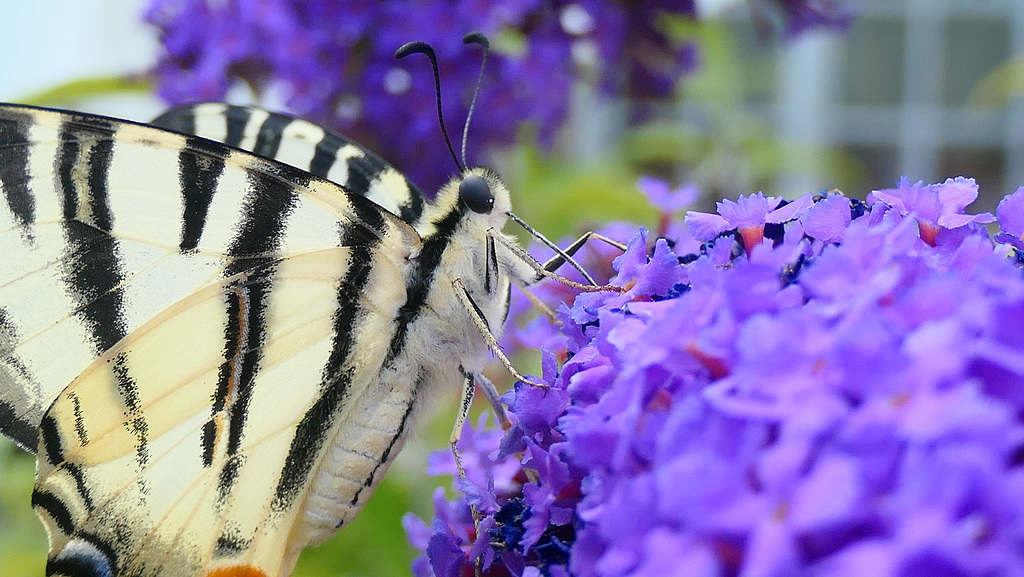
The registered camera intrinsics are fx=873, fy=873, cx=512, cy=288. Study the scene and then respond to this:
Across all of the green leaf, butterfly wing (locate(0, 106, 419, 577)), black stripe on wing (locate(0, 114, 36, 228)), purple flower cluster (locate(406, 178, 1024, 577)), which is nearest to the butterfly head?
butterfly wing (locate(0, 106, 419, 577))

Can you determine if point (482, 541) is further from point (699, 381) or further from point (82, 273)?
point (82, 273)

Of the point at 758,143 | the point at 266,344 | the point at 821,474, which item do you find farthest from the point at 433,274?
the point at 758,143

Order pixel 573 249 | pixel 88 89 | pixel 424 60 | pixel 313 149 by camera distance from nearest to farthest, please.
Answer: pixel 573 249 → pixel 313 149 → pixel 424 60 → pixel 88 89

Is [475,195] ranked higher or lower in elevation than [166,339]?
higher

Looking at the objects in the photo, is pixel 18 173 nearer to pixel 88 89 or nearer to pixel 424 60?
pixel 424 60

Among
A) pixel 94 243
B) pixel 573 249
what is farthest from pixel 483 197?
pixel 94 243

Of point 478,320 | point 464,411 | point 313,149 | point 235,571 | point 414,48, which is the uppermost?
point 414,48
